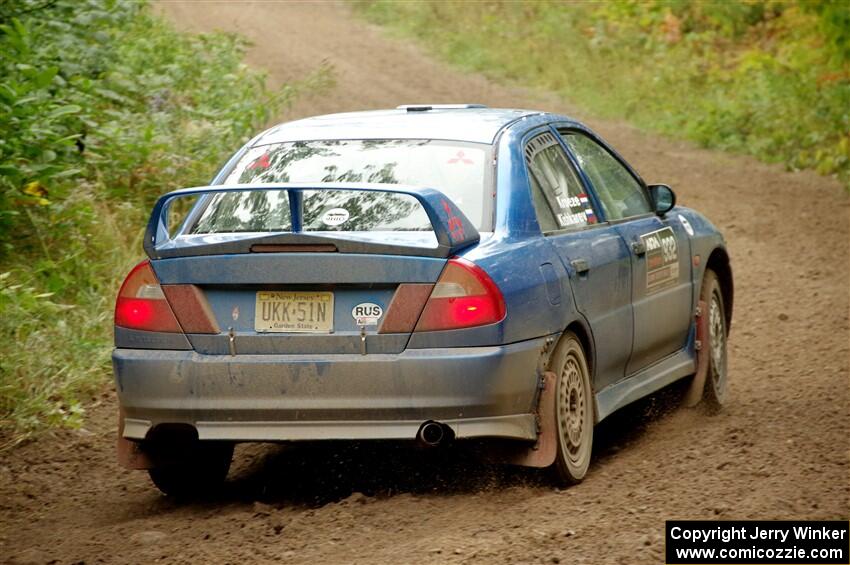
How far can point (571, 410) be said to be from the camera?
241 inches

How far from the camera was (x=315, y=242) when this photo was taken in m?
5.54

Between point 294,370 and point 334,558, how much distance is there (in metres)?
0.83

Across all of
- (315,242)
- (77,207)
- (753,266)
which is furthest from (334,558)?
(753,266)

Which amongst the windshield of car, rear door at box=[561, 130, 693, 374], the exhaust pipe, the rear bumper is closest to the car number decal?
rear door at box=[561, 130, 693, 374]

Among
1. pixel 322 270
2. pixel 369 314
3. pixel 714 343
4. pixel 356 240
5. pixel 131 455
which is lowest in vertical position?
pixel 714 343

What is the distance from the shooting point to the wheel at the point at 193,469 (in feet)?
20.4

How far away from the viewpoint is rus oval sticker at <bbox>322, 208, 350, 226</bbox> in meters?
5.80

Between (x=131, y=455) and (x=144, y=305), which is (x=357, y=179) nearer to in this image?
(x=144, y=305)

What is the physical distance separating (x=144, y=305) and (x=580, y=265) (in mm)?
1835

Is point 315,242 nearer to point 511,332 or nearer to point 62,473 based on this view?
point 511,332

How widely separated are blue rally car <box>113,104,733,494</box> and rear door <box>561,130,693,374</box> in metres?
0.45

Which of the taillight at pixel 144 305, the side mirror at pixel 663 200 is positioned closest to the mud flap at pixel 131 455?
the taillight at pixel 144 305

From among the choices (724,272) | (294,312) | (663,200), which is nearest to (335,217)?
(294,312)

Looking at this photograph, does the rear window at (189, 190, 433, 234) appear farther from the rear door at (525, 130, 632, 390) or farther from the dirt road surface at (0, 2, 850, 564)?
the dirt road surface at (0, 2, 850, 564)
